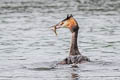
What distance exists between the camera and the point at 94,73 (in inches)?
628

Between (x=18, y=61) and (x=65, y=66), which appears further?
(x=18, y=61)

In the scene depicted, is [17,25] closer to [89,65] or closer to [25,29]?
[25,29]

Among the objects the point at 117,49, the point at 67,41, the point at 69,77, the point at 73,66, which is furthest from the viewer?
the point at 67,41

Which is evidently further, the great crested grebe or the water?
the great crested grebe

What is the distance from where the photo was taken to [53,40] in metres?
23.3

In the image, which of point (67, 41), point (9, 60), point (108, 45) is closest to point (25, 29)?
point (67, 41)

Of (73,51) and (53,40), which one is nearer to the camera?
(73,51)

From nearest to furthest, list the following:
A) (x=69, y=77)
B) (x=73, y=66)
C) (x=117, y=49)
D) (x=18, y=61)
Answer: (x=69, y=77) → (x=73, y=66) → (x=18, y=61) → (x=117, y=49)

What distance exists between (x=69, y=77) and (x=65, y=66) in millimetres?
1619

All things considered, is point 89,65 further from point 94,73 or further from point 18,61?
point 18,61

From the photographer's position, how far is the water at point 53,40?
16250 mm

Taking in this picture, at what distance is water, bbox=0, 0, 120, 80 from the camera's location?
16.2 metres

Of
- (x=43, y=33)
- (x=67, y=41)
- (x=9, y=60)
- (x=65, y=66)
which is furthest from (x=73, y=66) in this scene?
(x=43, y=33)

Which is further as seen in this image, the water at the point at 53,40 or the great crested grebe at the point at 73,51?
the great crested grebe at the point at 73,51
